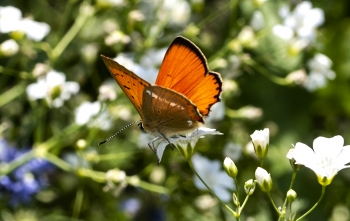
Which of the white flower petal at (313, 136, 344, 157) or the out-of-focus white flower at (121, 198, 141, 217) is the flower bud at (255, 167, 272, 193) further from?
the out-of-focus white flower at (121, 198, 141, 217)

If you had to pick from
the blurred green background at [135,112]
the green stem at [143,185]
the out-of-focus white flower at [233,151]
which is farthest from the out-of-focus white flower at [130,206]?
the out-of-focus white flower at [233,151]

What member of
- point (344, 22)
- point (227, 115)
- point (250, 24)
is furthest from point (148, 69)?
point (344, 22)

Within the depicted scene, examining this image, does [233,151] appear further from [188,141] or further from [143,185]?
[188,141]

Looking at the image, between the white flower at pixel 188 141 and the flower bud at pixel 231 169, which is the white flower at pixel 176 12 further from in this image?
the flower bud at pixel 231 169

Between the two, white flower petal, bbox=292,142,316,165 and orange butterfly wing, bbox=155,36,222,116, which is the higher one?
orange butterfly wing, bbox=155,36,222,116

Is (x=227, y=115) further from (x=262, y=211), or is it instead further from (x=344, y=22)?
(x=344, y=22)

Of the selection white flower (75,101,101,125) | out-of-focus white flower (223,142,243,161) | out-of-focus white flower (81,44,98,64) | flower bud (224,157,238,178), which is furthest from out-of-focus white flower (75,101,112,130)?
flower bud (224,157,238,178)
